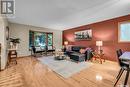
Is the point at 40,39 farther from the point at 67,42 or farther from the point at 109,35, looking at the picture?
the point at 109,35

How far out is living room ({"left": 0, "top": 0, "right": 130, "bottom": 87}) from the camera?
8.82 ft

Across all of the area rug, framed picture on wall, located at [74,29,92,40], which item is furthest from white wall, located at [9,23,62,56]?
framed picture on wall, located at [74,29,92,40]

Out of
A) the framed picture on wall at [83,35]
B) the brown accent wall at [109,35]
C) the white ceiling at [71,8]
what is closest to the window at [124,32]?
the brown accent wall at [109,35]

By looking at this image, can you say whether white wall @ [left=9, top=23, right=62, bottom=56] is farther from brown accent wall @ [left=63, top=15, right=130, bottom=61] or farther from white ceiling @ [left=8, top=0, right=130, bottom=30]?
brown accent wall @ [left=63, top=15, right=130, bottom=61]

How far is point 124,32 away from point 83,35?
9.43ft

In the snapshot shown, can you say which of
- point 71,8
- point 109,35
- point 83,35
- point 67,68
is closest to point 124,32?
point 109,35

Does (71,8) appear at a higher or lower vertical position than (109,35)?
higher

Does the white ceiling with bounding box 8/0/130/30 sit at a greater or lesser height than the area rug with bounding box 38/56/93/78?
greater

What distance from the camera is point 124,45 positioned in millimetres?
4441

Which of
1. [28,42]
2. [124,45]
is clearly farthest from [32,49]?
[124,45]

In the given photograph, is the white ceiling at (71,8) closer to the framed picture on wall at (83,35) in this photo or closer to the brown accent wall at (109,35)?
the brown accent wall at (109,35)

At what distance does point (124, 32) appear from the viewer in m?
4.54

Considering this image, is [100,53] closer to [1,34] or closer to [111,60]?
[111,60]

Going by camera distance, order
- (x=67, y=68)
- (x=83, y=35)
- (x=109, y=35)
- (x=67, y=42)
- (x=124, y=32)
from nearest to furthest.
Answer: (x=67, y=68), (x=124, y=32), (x=109, y=35), (x=83, y=35), (x=67, y=42)
